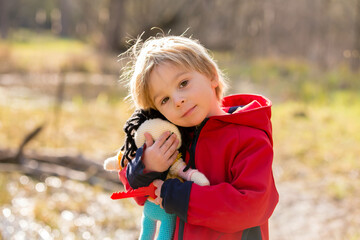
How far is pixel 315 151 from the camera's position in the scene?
6105 mm

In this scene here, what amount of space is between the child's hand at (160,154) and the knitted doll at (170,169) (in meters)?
0.03

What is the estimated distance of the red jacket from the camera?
140cm

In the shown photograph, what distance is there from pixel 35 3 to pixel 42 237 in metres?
39.0

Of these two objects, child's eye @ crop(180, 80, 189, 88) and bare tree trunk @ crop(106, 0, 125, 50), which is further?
bare tree trunk @ crop(106, 0, 125, 50)

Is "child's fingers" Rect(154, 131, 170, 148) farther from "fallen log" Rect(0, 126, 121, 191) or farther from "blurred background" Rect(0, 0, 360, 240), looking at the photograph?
"fallen log" Rect(0, 126, 121, 191)

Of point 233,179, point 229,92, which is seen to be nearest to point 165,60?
point 233,179

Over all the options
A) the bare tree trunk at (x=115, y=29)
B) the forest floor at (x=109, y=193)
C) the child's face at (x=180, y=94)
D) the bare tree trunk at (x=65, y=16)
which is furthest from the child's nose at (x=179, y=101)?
the bare tree trunk at (x=65, y=16)

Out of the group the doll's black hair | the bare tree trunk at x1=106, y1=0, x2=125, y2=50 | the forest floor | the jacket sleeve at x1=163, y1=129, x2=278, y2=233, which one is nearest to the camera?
the jacket sleeve at x1=163, y1=129, x2=278, y2=233

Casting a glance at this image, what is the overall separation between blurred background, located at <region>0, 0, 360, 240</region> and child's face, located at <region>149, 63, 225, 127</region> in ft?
2.32

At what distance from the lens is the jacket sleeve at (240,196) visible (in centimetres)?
139

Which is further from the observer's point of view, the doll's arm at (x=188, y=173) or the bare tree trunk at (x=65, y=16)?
the bare tree trunk at (x=65, y=16)

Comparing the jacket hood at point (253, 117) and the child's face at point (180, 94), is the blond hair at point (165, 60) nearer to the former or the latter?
the child's face at point (180, 94)

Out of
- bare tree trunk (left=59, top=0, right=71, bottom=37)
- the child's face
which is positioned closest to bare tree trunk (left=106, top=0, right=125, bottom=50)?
the child's face

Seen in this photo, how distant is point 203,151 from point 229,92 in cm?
843
